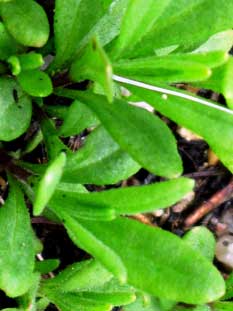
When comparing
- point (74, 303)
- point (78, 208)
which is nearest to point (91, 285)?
point (74, 303)

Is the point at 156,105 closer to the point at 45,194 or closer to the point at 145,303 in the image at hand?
the point at 45,194

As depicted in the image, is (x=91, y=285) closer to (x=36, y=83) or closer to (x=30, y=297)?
(x=30, y=297)

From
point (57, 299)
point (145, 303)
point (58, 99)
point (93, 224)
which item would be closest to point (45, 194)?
point (93, 224)

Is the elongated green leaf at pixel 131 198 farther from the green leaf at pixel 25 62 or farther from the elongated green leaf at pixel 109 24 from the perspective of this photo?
the elongated green leaf at pixel 109 24

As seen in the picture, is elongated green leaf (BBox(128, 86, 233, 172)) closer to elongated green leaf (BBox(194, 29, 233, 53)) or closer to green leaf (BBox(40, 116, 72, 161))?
green leaf (BBox(40, 116, 72, 161))

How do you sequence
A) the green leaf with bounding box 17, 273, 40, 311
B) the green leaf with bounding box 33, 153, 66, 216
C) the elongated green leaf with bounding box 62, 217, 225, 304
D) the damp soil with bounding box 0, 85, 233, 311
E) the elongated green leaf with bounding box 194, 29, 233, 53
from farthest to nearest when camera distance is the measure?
the damp soil with bounding box 0, 85, 233, 311 → the elongated green leaf with bounding box 194, 29, 233, 53 → the green leaf with bounding box 17, 273, 40, 311 → the elongated green leaf with bounding box 62, 217, 225, 304 → the green leaf with bounding box 33, 153, 66, 216

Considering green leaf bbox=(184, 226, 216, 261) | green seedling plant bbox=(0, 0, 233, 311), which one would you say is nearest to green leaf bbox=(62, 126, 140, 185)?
green seedling plant bbox=(0, 0, 233, 311)
